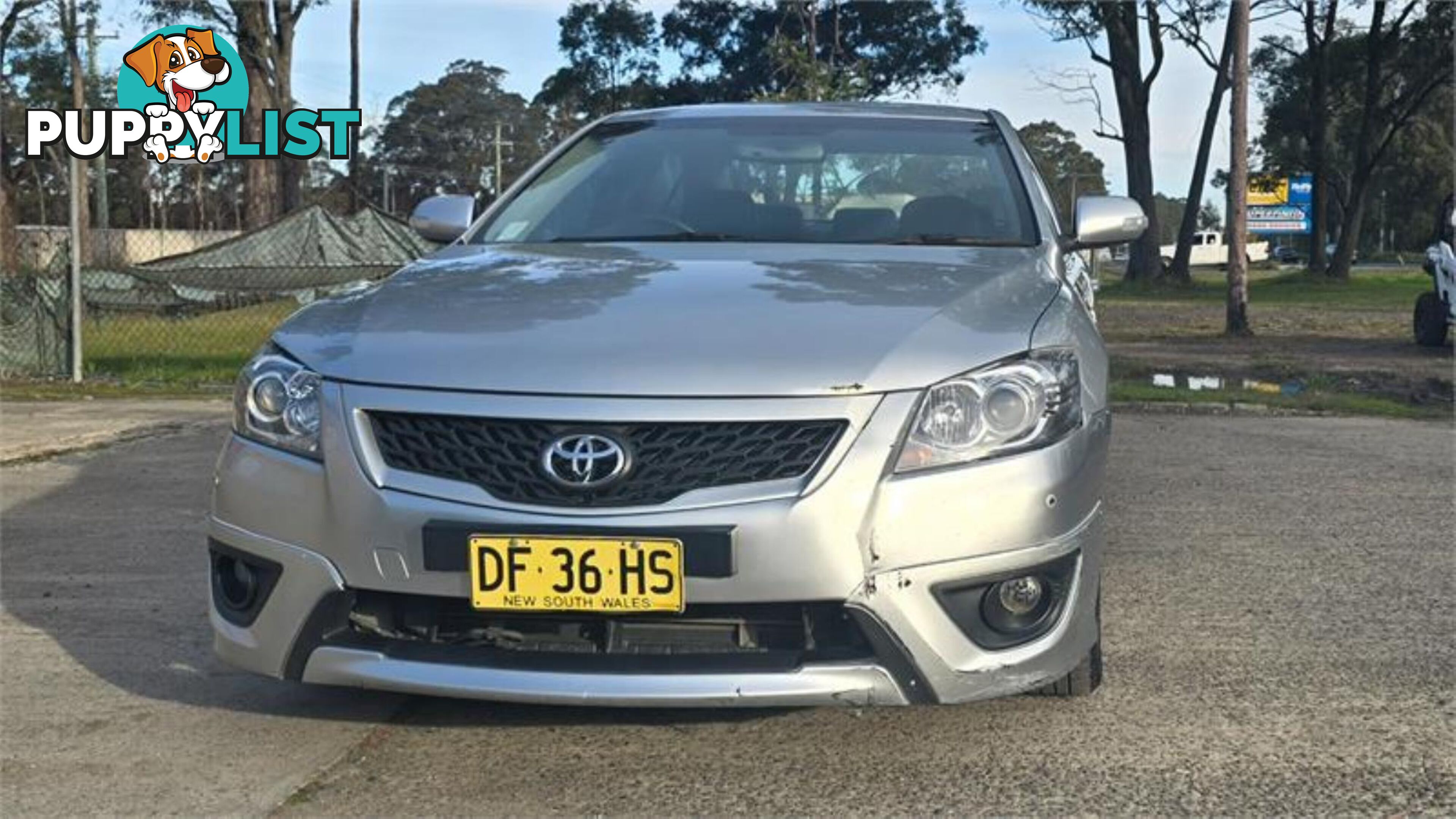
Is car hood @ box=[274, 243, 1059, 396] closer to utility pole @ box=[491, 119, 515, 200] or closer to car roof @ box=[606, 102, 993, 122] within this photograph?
car roof @ box=[606, 102, 993, 122]

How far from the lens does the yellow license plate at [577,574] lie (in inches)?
111

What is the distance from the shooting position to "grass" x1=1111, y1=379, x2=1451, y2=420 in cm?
1027

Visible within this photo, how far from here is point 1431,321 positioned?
52.5ft

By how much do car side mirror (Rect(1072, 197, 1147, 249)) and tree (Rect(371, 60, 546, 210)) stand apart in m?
66.4

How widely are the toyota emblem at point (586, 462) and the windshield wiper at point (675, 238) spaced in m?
1.32

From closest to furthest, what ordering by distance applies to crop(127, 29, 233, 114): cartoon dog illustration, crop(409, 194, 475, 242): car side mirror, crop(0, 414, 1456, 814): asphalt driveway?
crop(0, 414, 1456, 814): asphalt driveway
crop(409, 194, 475, 242): car side mirror
crop(127, 29, 233, 114): cartoon dog illustration

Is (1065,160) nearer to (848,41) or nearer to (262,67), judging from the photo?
(848,41)

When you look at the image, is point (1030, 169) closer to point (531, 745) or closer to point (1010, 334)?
point (1010, 334)

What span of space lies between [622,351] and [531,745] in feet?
3.21

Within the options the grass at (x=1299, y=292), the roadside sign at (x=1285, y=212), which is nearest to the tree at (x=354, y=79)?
the grass at (x=1299, y=292)

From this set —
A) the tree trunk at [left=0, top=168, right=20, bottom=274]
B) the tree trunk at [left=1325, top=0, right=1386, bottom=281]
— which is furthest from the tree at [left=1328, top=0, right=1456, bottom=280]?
the tree trunk at [left=0, top=168, right=20, bottom=274]

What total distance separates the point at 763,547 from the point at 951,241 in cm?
155

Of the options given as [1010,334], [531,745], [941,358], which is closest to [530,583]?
[531,745]

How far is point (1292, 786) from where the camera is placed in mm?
3059
